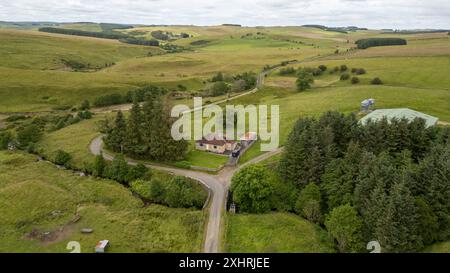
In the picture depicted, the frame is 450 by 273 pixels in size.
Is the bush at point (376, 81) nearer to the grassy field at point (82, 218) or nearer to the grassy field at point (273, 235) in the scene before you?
the grassy field at point (273, 235)

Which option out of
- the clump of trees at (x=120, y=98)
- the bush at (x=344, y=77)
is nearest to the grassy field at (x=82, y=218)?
the clump of trees at (x=120, y=98)

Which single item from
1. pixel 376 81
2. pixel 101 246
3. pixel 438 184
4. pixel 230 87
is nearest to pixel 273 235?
pixel 101 246

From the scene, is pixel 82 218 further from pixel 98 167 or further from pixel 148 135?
pixel 148 135

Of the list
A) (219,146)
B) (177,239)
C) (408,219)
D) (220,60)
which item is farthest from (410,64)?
(177,239)

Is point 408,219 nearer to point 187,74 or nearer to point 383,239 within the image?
point 383,239

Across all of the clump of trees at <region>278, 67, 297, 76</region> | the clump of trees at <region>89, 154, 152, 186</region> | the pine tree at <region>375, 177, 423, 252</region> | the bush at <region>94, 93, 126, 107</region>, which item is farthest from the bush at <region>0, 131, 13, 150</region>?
the clump of trees at <region>278, 67, 297, 76</region>
